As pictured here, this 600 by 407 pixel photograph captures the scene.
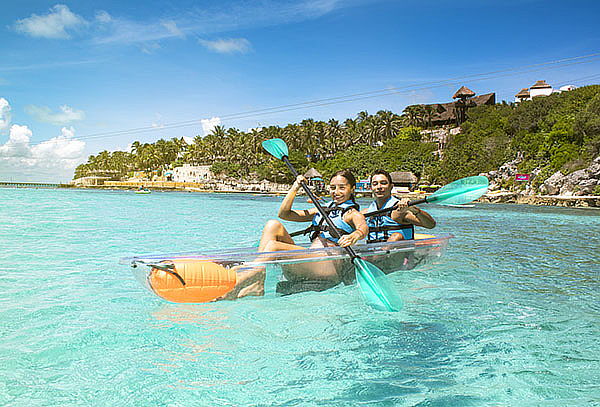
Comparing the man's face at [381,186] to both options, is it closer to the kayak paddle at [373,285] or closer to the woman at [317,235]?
the woman at [317,235]

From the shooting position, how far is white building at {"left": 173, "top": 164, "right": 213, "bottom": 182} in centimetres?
8338

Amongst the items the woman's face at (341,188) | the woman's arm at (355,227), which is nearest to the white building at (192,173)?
the woman's face at (341,188)

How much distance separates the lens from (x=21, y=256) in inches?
300

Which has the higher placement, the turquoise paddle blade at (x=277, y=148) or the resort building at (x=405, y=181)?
the turquoise paddle blade at (x=277, y=148)

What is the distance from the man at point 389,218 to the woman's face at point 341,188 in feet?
2.42

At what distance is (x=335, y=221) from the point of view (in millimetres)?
4496

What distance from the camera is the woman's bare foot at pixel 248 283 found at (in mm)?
3814

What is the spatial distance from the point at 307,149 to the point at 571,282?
2433 inches

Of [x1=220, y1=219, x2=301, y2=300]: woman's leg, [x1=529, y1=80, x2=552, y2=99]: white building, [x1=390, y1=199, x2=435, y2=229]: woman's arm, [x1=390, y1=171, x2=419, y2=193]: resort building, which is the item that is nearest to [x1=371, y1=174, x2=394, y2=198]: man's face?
[x1=390, y1=199, x2=435, y2=229]: woman's arm

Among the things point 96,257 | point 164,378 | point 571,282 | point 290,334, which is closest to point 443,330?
point 290,334

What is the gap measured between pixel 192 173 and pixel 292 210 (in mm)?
→ 83504

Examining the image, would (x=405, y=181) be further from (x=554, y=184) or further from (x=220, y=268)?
(x=220, y=268)

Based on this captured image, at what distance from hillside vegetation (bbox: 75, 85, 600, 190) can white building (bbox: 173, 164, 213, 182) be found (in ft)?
8.80

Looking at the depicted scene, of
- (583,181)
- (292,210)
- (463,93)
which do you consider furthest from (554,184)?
(292,210)
